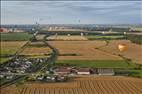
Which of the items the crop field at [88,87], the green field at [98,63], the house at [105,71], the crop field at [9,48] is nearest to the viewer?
the crop field at [88,87]

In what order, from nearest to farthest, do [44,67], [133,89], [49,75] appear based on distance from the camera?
[133,89]
[49,75]
[44,67]

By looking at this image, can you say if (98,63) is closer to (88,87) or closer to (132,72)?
(132,72)

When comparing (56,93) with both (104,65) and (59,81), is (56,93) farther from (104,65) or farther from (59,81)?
(104,65)

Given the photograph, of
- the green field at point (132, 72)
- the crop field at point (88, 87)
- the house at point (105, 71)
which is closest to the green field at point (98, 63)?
the green field at point (132, 72)

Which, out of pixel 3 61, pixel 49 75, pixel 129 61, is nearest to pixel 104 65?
pixel 129 61

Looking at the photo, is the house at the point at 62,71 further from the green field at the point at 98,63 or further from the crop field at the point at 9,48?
the crop field at the point at 9,48

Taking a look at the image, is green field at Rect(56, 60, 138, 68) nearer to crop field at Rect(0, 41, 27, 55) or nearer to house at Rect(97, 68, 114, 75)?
house at Rect(97, 68, 114, 75)

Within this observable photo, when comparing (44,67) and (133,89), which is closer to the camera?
(133,89)

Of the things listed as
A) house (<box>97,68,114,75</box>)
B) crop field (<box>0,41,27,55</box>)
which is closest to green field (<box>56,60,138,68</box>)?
house (<box>97,68,114,75</box>)
